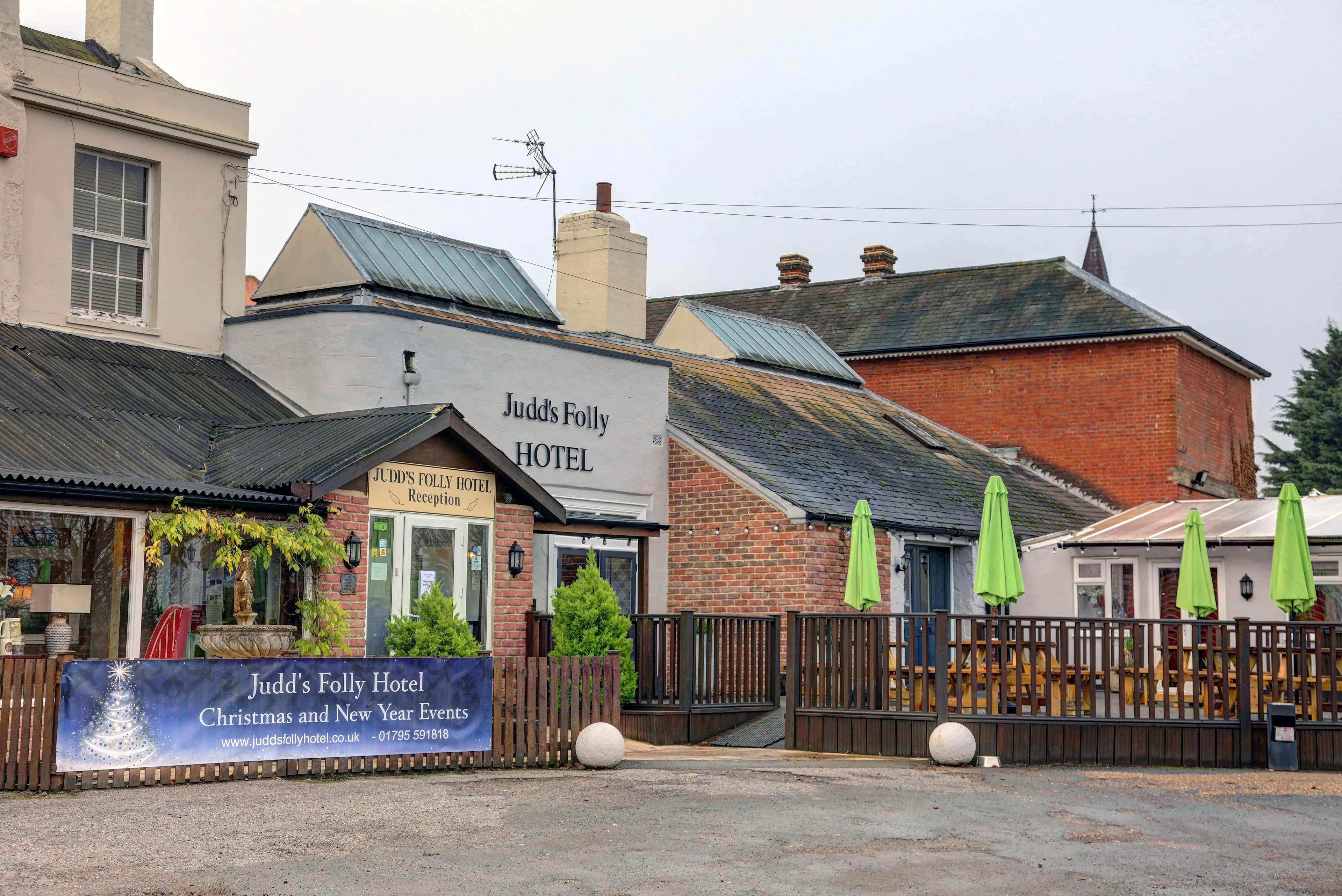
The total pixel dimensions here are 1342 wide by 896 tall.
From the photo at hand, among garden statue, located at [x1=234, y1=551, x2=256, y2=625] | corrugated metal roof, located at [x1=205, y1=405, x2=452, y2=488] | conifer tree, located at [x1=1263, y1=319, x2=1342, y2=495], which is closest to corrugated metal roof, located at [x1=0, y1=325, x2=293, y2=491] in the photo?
corrugated metal roof, located at [x1=205, y1=405, x2=452, y2=488]

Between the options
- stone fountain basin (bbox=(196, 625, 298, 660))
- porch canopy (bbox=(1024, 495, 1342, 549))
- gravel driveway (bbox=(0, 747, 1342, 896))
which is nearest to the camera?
gravel driveway (bbox=(0, 747, 1342, 896))

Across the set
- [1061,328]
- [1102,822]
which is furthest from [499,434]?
[1061,328]

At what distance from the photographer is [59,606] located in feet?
47.5

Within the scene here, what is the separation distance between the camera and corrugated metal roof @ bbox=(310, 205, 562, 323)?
21156mm

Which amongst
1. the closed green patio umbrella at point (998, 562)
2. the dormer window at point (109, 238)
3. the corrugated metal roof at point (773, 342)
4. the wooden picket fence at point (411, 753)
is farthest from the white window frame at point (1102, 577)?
the dormer window at point (109, 238)

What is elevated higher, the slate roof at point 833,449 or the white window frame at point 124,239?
the white window frame at point 124,239

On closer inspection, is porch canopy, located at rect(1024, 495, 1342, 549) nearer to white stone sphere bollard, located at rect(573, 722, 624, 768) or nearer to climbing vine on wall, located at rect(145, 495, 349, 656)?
white stone sphere bollard, located at rect(573, 722, 624, 768)

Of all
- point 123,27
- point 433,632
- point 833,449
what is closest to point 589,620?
point 433,632

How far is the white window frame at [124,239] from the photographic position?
58.3ft

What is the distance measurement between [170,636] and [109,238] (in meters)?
6.00

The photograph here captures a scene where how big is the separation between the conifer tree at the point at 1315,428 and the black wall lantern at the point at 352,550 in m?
42.0

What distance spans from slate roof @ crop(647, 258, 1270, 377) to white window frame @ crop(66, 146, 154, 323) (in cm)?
1287

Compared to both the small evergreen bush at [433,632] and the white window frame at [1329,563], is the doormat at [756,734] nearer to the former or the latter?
the small evergreen bush at [433,632]

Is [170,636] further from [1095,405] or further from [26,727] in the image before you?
[1095,405]
